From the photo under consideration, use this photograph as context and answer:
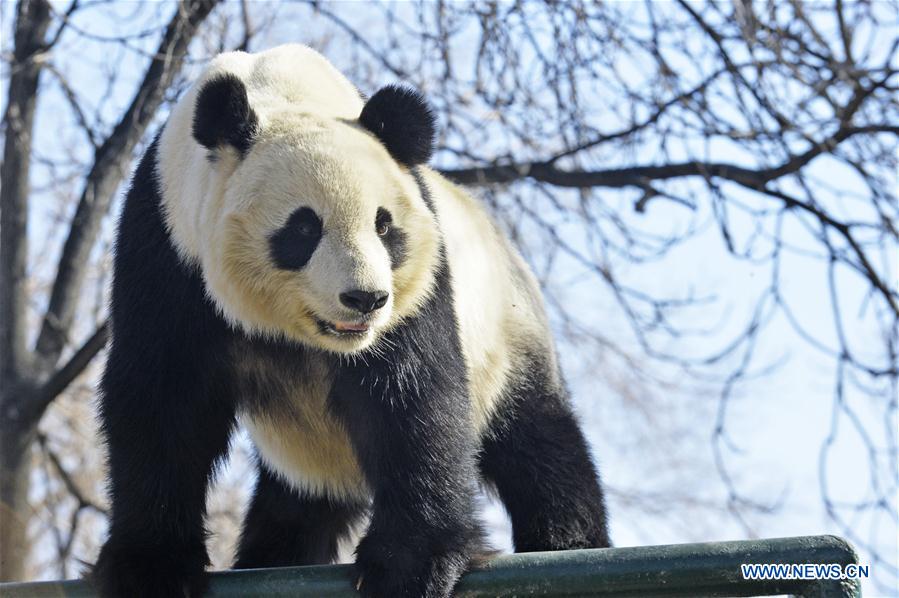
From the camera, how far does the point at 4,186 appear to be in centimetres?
692

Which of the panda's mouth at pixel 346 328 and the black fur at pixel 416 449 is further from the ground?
the panda's mouth at pixel 346 328

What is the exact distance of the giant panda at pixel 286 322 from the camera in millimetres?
3498

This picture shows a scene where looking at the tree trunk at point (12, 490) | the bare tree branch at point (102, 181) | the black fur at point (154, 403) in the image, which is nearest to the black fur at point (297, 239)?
the black fur at point (154, 403)

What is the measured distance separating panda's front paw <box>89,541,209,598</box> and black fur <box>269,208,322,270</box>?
0.99 metres

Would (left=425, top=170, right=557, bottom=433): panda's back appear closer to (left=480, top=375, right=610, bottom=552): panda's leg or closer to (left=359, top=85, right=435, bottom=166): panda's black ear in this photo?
(left=480, top=375, right=610, bottom=552): panda's leg

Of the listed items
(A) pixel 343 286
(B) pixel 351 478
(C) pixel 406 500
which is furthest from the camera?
(B) pixel 351 478

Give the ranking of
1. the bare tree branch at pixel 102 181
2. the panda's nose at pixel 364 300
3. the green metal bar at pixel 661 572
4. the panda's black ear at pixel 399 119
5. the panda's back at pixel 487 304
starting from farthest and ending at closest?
1. the bare tree branch at pixel 102 181
2. the panda's back at pixel 487 304
3. the panda's black ear at pixel 399 119
4. the panda's nose at pixel 364 300
5. the green metal bar at pixel 661 572

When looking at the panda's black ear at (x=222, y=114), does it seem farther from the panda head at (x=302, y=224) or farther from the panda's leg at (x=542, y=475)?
the panda's leg at (x=542, y=475)

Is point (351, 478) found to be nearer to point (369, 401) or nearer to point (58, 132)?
point (369, 401)

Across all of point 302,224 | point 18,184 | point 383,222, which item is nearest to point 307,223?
point 302,224

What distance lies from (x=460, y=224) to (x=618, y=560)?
6.39ft

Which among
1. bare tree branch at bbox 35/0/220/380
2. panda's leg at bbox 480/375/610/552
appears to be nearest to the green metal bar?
panda's leg at bbox 480/375/610/552

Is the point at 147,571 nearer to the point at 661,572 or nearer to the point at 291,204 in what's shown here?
the point at 291,204

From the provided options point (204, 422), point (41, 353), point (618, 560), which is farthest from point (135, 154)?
point (618, 560)
